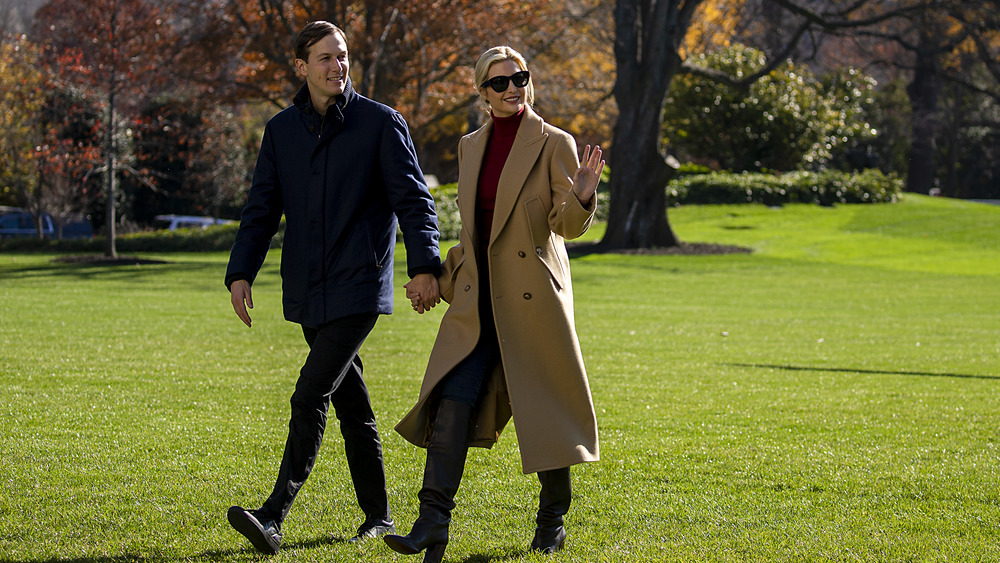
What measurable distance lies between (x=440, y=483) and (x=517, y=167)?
1.22 m

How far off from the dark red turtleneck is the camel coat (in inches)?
1.7

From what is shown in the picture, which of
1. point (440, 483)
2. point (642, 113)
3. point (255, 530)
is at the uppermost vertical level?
point (642, 113)

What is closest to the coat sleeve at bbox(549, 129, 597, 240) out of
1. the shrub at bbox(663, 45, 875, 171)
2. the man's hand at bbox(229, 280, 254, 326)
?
the man's hand at bbox(229, 280, 254, 326)

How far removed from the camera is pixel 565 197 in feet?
13.5

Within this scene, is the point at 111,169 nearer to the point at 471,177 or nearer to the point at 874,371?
the point at 874,371

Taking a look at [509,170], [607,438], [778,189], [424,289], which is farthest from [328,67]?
[778,189]

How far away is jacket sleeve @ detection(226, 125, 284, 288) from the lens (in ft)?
14.1

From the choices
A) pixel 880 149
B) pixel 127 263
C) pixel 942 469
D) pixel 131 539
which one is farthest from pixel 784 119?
pixel 131 539

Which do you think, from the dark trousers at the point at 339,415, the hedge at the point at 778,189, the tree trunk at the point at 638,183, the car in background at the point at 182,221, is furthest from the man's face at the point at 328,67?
the car in background at the point at 182,221

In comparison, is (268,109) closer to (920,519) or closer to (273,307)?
(273,307)

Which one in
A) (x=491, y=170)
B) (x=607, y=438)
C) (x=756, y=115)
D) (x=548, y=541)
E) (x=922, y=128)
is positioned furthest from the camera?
(x=922, y=128)

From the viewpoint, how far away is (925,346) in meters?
11.7

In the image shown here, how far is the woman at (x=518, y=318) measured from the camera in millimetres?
4168

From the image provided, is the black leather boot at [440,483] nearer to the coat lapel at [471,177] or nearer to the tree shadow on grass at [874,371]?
the coat lapel at [471,177]
